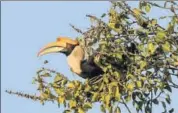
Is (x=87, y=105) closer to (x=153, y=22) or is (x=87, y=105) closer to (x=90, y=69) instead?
A: (x=153, y=22)

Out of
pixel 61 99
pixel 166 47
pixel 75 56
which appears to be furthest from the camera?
pixel 75 56

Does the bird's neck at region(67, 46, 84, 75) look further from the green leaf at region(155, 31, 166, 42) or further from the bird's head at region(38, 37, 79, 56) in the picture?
the green leaf at region(155, 31, 166, 42)

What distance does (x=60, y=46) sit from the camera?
4.85 meters

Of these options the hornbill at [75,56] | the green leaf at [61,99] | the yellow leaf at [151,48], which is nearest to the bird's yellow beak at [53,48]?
the hornbill at [75,56]

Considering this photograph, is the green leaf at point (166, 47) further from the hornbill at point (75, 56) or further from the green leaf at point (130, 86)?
the hornbill at point (75, 56)

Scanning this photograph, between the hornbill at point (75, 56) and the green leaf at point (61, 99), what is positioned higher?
the hornbill at point (75, 56)

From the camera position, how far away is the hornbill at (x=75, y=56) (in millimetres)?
4707

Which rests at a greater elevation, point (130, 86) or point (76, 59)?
point (76, 59)

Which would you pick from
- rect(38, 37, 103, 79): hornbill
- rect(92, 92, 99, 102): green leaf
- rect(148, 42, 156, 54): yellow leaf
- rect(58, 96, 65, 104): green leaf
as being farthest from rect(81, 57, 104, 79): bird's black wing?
rect(148, 42, 156, 54): yellow leaf

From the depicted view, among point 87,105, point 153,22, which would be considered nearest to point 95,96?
point 87,105

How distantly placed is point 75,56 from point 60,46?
0.20 meters

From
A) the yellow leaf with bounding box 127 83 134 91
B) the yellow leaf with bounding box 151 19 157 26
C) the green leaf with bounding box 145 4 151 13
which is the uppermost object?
the green leaf with bounding box 145 4 151 13

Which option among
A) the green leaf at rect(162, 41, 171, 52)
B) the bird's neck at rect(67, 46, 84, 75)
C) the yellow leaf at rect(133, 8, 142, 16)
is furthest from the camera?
the bird's neck at rect(67, 46, 84, 75)

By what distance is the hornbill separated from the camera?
4707 mm
